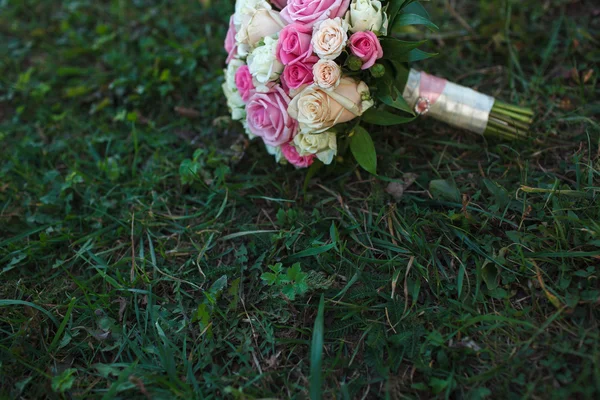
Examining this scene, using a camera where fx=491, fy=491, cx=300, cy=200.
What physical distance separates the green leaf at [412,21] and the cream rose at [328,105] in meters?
0.26

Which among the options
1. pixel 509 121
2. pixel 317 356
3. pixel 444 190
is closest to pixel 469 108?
pixel 509 121

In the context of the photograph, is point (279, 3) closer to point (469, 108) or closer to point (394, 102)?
point (394, 102)

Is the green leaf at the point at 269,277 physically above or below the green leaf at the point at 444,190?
below

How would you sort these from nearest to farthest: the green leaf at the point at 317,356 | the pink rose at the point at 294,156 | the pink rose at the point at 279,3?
1. the green leaf at the point at 317,356
2. the pink rose at the point at 279,3
3. the pink rose at the point at 294,156

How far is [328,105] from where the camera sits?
5.40 ft

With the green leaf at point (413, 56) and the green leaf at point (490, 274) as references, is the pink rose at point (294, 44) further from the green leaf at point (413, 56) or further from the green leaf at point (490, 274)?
the green leaf at point (490, 274)

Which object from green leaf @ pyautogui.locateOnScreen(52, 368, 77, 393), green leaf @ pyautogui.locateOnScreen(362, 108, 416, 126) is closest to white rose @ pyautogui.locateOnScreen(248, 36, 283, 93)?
green leaf @ pyautogui.locateOnScreen(362, 108, 416, 126)

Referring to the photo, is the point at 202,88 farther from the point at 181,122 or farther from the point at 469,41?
the point at 469,41

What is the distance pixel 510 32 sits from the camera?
239 centimetres

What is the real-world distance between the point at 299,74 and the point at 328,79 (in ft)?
0.36

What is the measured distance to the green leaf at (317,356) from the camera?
4.72 feet

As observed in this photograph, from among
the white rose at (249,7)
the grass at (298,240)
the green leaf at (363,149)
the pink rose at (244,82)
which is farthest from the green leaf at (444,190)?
the white rose at (249,7)

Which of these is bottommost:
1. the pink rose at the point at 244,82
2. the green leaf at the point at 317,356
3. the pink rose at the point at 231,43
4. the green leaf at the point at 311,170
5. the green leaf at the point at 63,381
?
the green leaf at the point at 63,381

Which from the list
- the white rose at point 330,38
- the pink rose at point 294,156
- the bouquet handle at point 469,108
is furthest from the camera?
the bouquet handle at point 469,108
